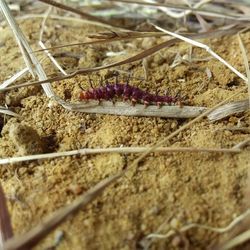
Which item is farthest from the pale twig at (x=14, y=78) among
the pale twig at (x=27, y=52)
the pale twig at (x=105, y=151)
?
the pale twig at (x=105, y=151)

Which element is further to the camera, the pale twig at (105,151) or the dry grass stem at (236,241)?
the pale twig at (105,151)

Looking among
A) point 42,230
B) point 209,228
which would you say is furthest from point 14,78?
point 209,228

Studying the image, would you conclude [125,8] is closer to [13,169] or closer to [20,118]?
[20,118]

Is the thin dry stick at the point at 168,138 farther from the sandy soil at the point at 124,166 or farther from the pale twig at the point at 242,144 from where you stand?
the pale twig at the point at 242,144

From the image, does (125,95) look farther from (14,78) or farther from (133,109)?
(14,78)

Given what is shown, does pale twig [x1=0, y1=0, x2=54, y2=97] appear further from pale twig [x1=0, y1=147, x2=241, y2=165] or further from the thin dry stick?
the thin dry stick

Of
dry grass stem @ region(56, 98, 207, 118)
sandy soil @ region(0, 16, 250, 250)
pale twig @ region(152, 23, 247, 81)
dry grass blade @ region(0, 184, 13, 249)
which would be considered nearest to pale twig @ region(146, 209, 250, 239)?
sandy soil @ region(0, 16, 250, 250)

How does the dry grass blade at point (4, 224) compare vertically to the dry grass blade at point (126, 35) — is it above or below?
below

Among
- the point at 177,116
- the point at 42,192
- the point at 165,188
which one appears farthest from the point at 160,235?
the point at 177,116
